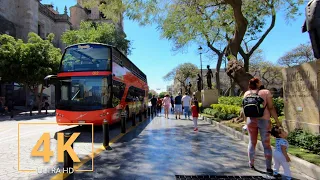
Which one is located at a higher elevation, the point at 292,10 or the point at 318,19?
the point at 292,10

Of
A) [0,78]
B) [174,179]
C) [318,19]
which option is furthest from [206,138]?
[0,78]

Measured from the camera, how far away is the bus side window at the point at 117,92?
11.9 m

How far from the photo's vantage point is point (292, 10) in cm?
1842

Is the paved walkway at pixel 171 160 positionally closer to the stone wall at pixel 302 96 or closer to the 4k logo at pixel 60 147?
the 4k logo at pixel 60 147

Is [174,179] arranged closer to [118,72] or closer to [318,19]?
[318,19]

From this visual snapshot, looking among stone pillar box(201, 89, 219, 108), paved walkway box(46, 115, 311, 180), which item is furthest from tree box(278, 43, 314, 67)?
paved walkway box(46, 115, 311, 180)

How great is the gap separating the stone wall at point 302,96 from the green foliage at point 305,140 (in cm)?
40

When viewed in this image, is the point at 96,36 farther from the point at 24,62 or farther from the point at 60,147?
Result: the point at 60,147

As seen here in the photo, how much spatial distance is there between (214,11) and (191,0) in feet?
6.29

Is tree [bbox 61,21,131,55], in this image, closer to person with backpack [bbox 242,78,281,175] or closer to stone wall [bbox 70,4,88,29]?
stone wall [bbox 70,4,88,29]

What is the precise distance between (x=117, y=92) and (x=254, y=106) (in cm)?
848

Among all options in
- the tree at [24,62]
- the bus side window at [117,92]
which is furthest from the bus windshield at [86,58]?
the tree at [24,62]

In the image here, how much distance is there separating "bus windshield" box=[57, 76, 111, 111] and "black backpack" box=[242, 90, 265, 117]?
23.8 feet

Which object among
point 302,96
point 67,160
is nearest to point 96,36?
point 302,96
